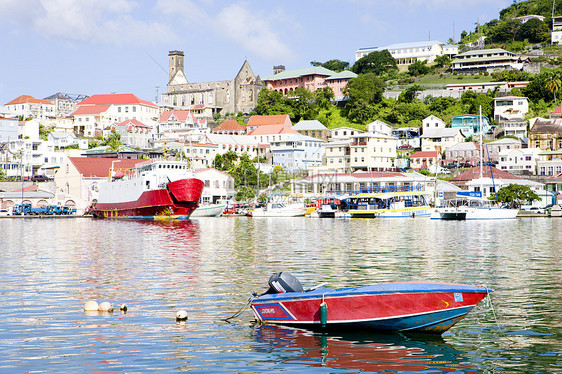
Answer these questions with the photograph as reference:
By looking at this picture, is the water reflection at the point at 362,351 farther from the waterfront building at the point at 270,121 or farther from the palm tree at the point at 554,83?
the palm tree at the point at 554,83

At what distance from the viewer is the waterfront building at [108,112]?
552 feet

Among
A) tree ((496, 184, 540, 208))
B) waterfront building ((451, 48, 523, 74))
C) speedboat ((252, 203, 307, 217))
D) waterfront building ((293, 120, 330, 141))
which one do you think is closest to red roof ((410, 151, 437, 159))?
waterfront building ((293, 120, 330, 141))

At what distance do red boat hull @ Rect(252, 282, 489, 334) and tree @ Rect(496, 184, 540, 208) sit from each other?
246 feet

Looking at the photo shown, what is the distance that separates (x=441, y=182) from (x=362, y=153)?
22100 mm

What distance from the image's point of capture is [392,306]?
1574 cm

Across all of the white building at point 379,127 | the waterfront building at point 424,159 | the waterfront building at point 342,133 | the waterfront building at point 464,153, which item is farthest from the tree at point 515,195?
the waterfront building at point 342,133

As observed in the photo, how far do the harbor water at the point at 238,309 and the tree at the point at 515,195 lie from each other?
49.3 metres

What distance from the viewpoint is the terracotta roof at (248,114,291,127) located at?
151750mm

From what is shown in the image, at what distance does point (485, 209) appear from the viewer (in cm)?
7369

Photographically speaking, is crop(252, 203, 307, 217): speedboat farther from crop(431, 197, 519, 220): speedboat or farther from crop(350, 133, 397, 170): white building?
crop(350, 133, 397, 170): white building

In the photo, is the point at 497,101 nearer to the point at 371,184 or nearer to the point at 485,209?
the point at 371,184

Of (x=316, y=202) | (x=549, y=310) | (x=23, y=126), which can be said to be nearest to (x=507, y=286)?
(x=549, y=310)

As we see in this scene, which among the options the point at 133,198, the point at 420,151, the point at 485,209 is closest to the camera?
the point at 485,209

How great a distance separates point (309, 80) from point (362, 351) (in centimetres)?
16643
